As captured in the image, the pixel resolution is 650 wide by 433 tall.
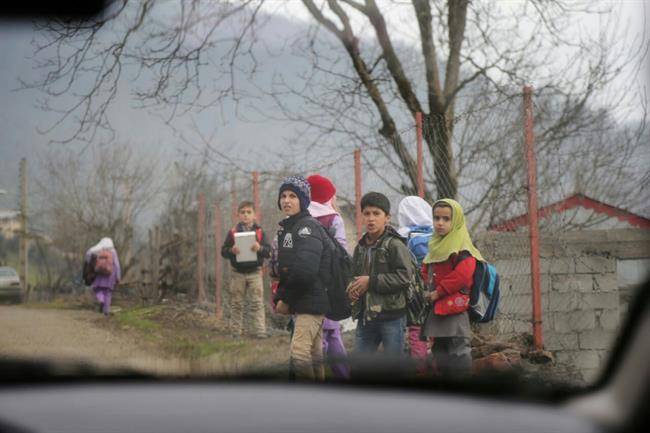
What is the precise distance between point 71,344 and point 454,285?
1.88 meters

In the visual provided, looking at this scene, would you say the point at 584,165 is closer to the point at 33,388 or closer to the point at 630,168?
the point at 630,168

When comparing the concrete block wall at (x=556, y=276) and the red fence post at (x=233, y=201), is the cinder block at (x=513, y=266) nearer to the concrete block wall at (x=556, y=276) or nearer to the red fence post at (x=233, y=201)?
the concrete block wall at (x=556, y=276)

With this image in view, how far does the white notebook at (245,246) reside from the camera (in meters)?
5.16

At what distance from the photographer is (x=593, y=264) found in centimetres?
314

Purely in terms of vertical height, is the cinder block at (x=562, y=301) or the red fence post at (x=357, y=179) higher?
the red fence post at (x=357, y=179)

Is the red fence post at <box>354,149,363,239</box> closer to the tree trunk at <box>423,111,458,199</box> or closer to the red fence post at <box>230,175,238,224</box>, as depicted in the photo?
the tree trunk at <box>423,111,458,199</box>

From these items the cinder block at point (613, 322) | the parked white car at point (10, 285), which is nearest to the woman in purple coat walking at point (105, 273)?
the parked white car at point (10, 285)

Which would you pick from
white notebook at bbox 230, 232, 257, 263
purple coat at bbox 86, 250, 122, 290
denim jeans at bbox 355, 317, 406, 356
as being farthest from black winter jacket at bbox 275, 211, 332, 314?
white notebook at bbox 230, 232, 257, 263

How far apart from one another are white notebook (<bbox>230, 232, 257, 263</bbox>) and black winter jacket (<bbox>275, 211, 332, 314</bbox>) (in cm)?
158

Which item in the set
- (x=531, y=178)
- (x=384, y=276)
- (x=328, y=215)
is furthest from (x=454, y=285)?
(x=531, y=178)

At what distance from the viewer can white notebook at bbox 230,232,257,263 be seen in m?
5.16

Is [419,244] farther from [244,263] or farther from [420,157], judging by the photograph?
[244,263]

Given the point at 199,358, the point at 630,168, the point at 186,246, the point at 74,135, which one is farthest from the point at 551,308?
the point at 186,246

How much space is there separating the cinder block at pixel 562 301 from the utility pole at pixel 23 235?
2.16 m
